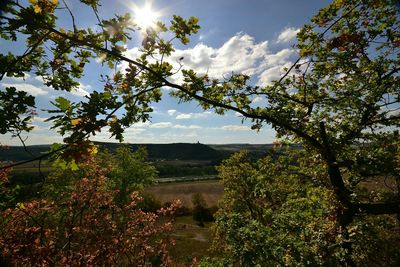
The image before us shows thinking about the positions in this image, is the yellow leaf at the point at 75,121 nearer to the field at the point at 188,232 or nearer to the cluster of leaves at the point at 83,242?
the cluster of leaves at the point at 83,242

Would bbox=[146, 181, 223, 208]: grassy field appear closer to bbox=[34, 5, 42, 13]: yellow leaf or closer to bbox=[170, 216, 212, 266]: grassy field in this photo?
bbox=[170, 216, 212, 266]: grassy field

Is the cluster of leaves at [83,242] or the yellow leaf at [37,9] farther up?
the yellow leaf at [37,9]

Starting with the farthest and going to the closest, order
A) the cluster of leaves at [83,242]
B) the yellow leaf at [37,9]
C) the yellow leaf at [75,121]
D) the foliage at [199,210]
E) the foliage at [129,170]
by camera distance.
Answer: the foliage at [199,210]
the foliage at [129,170]
the cluster of leaves at [83,242]
the yellow leaf at [37,9]
the yellow leaf at [75,121]

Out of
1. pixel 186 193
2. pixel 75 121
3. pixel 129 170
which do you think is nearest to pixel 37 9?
pixel 75 121

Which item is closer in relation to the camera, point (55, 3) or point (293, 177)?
point (55, 3)

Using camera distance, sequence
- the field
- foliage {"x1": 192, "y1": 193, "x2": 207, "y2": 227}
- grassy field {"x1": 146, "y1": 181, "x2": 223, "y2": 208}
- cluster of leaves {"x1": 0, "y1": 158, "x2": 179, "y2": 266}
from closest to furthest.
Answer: cluster of leaves {"x1": 0, "y1": 158, "x2": 179, "y2": 266}, the field, foliage {"x1": 192, "y1": 193, "x2": 207, "y2": 227}, grassy field {"x1": 146, "y1": 181, "x2": 223, "y2": 208}

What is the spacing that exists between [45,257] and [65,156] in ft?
15.7

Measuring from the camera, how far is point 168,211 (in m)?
10.4

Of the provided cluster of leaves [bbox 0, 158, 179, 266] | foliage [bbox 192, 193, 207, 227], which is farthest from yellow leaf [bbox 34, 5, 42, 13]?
foliage [bbox 192, 193, 207, 227]

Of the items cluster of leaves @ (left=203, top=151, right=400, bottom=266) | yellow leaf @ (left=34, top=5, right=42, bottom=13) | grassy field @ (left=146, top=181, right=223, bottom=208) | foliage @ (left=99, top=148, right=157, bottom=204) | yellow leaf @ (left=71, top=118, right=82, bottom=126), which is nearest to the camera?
yellow leaf @ (left=71, top=118, right=82, bottom=126)

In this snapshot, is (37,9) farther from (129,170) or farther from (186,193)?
(186,193)

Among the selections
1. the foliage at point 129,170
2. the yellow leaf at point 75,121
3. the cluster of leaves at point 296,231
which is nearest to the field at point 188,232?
the foliage at point 129,170

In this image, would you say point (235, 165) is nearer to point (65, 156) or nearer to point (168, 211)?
point (168, 211)

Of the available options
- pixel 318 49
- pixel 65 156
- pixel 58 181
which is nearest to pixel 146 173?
pixel 58 181
